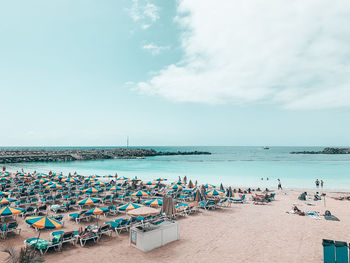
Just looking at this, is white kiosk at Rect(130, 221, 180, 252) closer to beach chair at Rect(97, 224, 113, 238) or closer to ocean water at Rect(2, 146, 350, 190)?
beach chair at Rect(97, 224, 113, 238)

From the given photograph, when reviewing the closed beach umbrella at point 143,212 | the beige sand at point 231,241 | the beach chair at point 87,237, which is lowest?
the beige sand at point 231,241

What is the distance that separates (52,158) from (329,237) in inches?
2996

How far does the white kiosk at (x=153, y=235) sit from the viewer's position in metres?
8.34

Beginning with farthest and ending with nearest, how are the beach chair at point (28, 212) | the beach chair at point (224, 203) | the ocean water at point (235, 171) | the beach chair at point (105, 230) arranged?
the ocean water at point (235, 171) → the beach chair at point (224, 203) → the beach chair at point (28, 212) → the beach chair at point (105, 230)

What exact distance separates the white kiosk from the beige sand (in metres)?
0.24

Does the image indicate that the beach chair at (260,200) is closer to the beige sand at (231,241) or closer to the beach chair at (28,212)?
the beige sand at (231,241)

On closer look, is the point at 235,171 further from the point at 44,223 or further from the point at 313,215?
the point at 44,223

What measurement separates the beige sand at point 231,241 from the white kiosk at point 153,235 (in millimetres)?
236

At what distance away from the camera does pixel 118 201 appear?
1702 cm

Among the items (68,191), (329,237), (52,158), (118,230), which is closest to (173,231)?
(118,230)

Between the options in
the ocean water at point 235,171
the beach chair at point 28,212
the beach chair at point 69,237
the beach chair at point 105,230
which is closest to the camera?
the beach chair at point 69,237

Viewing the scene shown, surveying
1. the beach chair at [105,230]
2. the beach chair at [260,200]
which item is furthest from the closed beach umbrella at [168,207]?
the beach chair at [260,200]

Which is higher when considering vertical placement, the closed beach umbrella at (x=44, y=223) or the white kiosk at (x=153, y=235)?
the closed beach umbrella at (x=44, y=223)

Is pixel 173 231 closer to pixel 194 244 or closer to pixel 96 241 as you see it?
pixel 194 244
